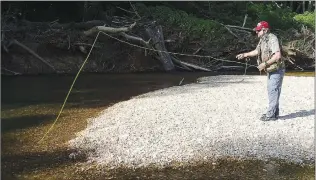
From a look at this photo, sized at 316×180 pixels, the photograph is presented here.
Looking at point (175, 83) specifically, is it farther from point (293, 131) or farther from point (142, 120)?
point (293, 131)

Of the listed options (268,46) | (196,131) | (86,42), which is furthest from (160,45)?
(196,131)

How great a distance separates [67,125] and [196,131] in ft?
9.86

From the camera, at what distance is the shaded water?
5984 millimetres

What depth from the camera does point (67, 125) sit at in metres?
9.23

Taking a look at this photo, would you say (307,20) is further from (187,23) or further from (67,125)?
(67,125)

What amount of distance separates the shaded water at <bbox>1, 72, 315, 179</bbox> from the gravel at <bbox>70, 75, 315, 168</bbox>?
40 cm

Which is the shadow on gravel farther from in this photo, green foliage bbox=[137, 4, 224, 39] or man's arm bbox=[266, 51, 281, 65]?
green foliage bbox=[137, 4, 224, 39]

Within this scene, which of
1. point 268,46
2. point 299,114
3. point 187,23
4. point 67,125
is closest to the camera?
point 268,46

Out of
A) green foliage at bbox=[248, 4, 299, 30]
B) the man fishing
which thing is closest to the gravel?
the man fishing

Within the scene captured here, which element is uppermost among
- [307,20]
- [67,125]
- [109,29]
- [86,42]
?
[307,20]

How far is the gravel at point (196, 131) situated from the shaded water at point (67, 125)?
1.31 ft

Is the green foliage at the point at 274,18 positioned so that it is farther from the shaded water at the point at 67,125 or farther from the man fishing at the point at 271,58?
the man fishing at the point at 271,58

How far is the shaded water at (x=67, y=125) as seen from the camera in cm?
598

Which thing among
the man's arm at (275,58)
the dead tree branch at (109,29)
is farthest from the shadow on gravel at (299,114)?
the dead tree branch at (109,29)
